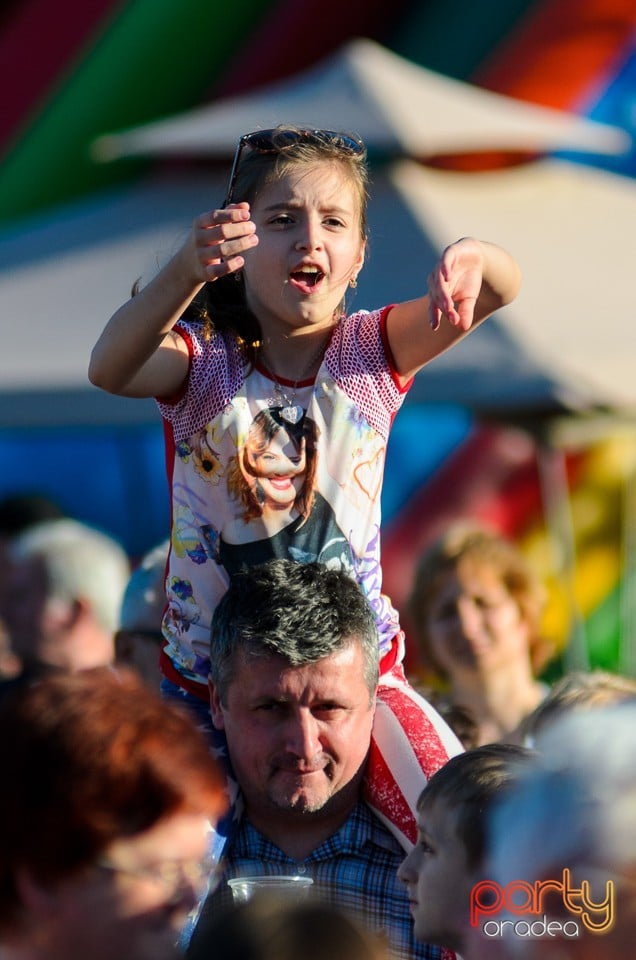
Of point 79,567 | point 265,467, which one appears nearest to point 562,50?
point 79,567

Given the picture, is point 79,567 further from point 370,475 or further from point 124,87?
point 124,87

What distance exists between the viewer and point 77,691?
1816 millimetres

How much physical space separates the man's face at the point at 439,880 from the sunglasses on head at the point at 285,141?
43.8 inches

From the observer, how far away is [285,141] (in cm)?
255

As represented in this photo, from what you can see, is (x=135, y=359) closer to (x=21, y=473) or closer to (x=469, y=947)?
(x=469, y=947)

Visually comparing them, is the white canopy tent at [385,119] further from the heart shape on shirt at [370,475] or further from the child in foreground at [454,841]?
the child in foreground at [454,841]

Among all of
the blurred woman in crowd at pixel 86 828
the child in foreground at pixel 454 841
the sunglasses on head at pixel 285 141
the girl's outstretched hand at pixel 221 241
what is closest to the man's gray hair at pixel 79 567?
the sunglasses on head at pixel 285 141

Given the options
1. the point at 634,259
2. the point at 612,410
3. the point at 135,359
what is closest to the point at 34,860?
the point at 135,359

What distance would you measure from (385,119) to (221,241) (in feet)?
13.7

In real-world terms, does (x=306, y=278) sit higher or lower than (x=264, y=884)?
higher

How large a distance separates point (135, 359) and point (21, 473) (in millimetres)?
4741

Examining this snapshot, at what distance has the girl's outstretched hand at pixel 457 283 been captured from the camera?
91.2 inches

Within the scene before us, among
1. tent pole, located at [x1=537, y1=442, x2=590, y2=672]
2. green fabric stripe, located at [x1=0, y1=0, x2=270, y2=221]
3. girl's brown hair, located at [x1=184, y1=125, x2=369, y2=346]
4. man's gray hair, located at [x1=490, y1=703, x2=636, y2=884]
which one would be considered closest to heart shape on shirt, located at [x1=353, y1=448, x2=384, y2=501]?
girl's brown hair, located at [x1=184, y1=125, x2=369, y2=346]

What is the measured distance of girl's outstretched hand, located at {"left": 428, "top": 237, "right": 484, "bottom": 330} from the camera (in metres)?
2.32
